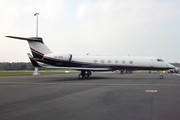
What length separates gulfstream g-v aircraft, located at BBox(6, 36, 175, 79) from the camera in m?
25.0

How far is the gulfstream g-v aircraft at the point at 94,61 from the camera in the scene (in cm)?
2500

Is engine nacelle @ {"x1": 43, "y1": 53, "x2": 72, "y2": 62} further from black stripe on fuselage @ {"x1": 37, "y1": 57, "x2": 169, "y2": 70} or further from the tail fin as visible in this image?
the tail fin

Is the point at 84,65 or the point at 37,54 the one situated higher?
the point at 37,54

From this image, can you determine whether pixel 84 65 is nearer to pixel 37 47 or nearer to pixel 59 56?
pixel 59 56

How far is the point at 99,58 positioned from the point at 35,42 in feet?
28.2

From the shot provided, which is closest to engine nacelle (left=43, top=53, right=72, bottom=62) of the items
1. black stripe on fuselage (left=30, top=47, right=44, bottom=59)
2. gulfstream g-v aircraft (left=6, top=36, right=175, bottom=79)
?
gulfstream g-v aircraft (left=6, top=36, right=175, bottom=79)

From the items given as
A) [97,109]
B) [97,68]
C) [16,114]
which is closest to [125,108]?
[97,109]

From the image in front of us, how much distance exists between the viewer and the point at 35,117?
589 cm

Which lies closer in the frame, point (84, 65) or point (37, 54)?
point (84, 65)

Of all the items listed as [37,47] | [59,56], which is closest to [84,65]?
[59,56]

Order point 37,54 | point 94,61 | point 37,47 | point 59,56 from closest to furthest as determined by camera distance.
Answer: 1. point 59,56
2. point 94,61
3. point 37,47
4. point 37,54

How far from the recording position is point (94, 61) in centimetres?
2583

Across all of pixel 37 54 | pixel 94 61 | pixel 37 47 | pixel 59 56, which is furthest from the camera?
pixel 37 54

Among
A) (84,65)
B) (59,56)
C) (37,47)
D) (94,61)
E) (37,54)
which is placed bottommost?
(84,65)
